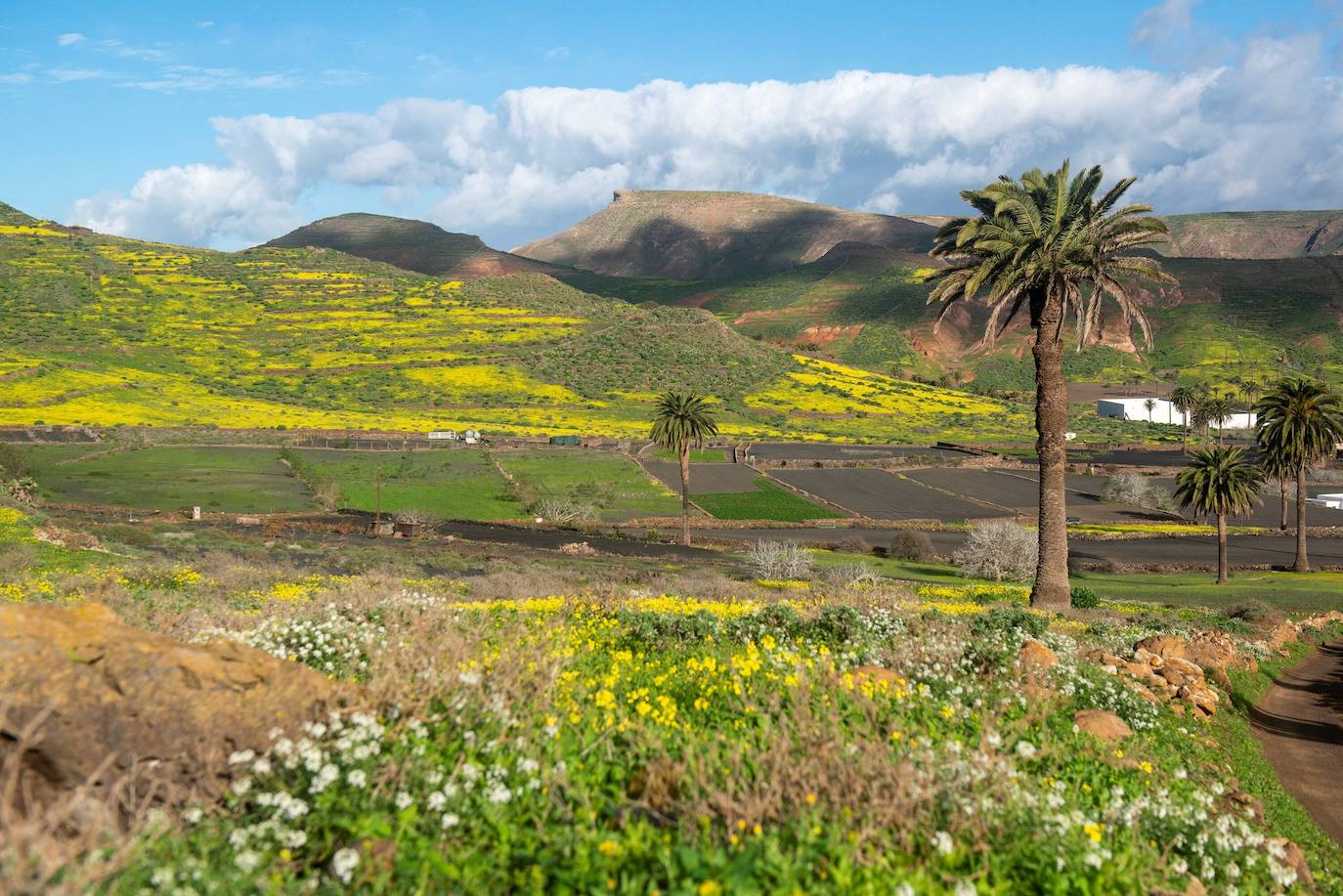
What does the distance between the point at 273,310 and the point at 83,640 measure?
16145 cm

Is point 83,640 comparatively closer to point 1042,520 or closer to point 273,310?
point 1042,520

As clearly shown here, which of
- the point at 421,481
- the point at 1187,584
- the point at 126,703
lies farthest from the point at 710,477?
the point at 126,703

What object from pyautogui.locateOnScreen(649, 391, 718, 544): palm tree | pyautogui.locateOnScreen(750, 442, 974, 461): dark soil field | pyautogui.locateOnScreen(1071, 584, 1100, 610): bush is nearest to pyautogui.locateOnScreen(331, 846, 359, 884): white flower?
pyautogui.locateOnScreen(1071, 584, 1100, 610): bush

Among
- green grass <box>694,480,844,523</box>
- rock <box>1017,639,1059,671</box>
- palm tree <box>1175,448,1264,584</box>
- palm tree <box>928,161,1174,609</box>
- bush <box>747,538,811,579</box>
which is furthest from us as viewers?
green grass <box>694,480,844,523</box>

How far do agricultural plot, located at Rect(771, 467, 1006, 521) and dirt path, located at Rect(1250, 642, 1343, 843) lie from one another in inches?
2081

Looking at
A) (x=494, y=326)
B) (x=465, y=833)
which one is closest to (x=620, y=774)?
(x=465, y=833)

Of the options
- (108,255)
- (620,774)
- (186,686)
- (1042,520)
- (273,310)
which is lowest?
(1042,520)

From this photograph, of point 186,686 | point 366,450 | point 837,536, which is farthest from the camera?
point 366,450

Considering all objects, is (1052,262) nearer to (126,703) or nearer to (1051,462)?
(1051,462)

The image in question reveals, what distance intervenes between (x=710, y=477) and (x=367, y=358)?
216 feet

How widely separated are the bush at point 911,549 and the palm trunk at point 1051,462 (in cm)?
2621

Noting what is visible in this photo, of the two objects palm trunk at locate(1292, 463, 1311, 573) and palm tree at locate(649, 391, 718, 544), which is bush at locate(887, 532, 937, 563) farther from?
palm trunk at locate(1292, 463, 1311, 573)

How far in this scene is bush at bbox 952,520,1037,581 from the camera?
4947cm

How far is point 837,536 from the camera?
66.4 m
